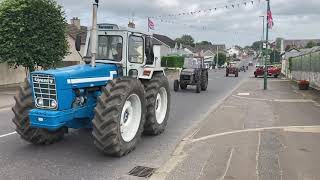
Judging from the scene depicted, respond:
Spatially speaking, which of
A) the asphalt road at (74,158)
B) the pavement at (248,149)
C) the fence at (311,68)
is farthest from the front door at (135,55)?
the fence at (311,68)

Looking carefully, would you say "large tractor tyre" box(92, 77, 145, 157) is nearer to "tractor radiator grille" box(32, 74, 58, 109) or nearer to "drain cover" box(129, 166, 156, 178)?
"drain cover" box(129, 166, 156, 178)

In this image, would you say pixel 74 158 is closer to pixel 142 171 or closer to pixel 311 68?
pixel 142 171

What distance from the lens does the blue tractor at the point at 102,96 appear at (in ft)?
28.1

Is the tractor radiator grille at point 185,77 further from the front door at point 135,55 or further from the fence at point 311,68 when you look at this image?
the front door at point 135,55

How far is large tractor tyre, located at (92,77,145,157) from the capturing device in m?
8.54

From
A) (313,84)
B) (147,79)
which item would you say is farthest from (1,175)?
(313,84)

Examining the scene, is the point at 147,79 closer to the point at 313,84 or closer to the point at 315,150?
the point at 315,150

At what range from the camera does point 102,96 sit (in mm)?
8758

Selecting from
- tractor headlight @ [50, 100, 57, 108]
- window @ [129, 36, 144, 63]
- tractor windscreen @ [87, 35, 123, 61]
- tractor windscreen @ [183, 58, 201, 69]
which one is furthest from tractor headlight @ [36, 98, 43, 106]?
tractor windscreen @ [183, 58, 201, 69]

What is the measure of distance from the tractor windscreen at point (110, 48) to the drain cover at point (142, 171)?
118 inches

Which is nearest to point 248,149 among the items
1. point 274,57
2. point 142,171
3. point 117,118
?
point 142,171

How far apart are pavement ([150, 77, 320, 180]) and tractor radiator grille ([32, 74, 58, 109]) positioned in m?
2.38

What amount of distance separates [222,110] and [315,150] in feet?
25.5

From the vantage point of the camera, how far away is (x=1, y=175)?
24.7ft
